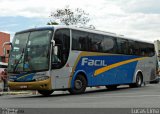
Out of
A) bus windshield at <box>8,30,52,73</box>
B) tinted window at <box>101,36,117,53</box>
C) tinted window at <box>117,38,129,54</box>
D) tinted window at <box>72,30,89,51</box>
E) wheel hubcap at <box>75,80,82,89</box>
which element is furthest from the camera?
tinted window at <box>117,38,129,54</box>

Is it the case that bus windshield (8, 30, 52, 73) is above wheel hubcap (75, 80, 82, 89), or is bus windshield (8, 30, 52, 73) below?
above

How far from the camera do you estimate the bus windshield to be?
20205mm

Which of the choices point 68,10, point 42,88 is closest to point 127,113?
point 42,88

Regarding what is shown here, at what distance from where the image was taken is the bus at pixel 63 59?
2023 centimetres

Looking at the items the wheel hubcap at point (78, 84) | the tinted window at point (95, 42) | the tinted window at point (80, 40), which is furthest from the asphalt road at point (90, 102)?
the tinted window at point (95, 42)

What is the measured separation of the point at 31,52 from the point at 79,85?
3249 millimetres

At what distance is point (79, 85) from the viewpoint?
72.7 ft

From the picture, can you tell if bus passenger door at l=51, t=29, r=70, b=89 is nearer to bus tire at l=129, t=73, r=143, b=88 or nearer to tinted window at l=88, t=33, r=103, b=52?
tinted window at l=88, t=33, r=103, b=52

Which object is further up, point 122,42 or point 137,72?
point 122,42

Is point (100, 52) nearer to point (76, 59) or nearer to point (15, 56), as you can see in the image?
point (76, 59)

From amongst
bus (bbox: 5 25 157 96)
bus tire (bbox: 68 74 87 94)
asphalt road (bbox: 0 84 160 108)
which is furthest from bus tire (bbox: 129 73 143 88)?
asphalt road (bbox: 0 84 160 108)

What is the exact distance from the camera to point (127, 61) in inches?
1083

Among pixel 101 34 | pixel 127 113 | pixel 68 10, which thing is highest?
pixel 68 10

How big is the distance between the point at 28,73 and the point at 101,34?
6040 mm
